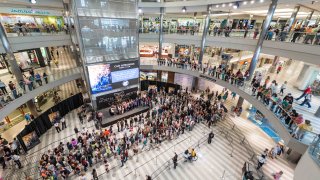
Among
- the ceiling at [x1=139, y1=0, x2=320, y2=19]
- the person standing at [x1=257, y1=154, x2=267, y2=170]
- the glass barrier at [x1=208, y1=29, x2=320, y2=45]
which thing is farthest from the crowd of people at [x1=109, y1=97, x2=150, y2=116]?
the person standing at [x1=257, y1=154, x2=267, y2=170]

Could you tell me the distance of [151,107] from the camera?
17.7 metres

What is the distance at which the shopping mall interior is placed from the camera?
9.98 m

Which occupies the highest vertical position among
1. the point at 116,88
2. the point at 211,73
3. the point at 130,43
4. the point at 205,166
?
the point at 130,43

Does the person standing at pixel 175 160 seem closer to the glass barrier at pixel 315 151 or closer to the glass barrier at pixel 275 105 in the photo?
the glass barrier at pixel 275 105

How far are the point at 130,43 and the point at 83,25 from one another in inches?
182

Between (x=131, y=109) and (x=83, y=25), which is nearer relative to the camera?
(x=83, y=25)

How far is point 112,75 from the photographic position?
53.7ft

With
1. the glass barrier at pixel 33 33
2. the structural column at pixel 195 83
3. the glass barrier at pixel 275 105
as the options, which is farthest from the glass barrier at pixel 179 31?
the glass barrier at pixel 33 33

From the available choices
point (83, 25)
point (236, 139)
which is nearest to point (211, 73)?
point (236, 139)

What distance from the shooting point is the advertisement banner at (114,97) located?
648 inches

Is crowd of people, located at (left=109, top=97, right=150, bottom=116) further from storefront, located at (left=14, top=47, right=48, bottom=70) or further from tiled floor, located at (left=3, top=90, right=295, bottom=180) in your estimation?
storefront, located at (left=14, top=47, right=48, bottom=70)

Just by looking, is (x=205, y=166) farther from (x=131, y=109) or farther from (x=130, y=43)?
(x=130, y=43)

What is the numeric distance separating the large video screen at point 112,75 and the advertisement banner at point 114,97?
71 cm

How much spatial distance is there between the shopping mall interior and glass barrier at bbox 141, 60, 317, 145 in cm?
5
